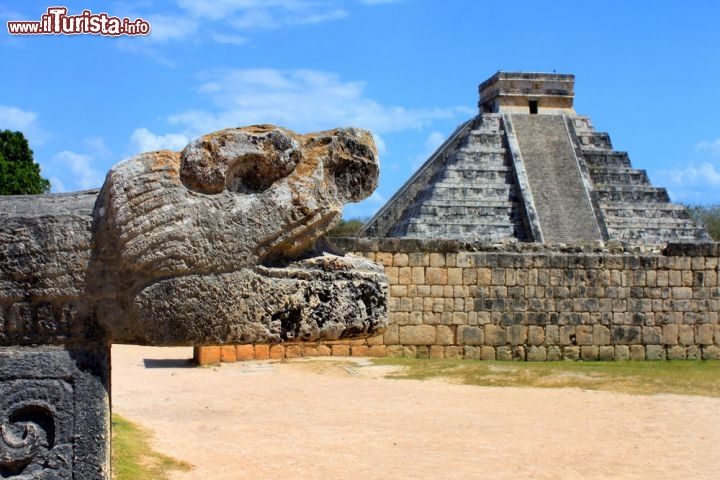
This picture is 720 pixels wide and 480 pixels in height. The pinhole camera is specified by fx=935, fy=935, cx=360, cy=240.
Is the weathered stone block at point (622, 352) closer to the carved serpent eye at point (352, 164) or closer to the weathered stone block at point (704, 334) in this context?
the weathered stone block at point (704, 334)

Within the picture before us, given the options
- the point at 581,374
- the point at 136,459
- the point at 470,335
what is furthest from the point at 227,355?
the point at 136,459

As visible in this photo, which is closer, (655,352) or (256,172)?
(256,172)

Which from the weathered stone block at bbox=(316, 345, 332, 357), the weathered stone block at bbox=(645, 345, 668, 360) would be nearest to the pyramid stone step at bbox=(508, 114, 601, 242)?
the weathered stone block at bbox=(645, 345, 668, 360)

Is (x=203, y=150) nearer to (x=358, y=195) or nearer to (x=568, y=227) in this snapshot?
(x=358, y=195)

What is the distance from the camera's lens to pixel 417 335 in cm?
1669

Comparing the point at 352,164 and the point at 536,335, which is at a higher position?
the point at 352,164

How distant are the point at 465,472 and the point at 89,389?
18.4 feet

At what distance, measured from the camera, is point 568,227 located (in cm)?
2886

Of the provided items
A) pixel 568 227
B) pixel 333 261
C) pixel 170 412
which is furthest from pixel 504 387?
pixel 568 227

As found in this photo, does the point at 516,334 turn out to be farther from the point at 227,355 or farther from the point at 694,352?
the point at 227,355

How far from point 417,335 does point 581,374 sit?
3120 mm

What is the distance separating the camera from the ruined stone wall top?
34.6 meters

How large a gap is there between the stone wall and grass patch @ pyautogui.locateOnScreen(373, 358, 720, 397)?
19.3 inches

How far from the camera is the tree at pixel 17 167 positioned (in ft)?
69.4
